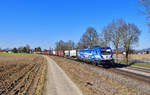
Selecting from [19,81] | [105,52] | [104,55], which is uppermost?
[105,52]

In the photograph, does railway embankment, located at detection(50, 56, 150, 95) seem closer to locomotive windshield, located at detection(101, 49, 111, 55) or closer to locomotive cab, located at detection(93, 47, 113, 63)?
locomotive cab, located at detection(93, 47, 113, 63)

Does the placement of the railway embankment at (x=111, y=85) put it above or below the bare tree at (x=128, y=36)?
below

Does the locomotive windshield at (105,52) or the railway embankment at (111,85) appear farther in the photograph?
the locomotive windshield at (105,52)

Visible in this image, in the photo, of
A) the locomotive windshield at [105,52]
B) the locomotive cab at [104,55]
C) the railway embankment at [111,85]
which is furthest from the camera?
the locomotive windshield at [105,52]

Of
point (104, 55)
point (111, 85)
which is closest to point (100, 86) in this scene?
point (111, 85)

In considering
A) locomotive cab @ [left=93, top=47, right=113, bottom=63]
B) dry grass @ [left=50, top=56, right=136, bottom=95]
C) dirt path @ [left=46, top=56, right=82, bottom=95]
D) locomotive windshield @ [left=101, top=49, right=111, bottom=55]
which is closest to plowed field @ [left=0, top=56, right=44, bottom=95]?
dirt path @ [left=46, top=56, right=82, bottom=95]

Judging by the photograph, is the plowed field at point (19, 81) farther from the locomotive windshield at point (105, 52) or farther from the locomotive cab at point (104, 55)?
the locomotive windshield at point (105, 52)

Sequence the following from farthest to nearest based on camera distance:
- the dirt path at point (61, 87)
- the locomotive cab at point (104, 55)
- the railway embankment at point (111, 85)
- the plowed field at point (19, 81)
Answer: the locomotive cab at point (104, 55), the plowed field at point (19, 81), the railway embankment at point (111, 85), the dirt path at point (61, 87)

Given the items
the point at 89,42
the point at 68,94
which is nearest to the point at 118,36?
the point at 68,94

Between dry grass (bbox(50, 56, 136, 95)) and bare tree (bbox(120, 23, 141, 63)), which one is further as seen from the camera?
bare tree (bbox(120, 23, 141, 63))

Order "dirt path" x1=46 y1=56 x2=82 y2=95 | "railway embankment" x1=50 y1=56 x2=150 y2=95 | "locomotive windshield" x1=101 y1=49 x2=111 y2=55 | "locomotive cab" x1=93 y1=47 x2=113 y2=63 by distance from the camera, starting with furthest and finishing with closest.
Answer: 1. "locomotive windshield" x1=101 y1=49 x2=111 y2=55
2. "locomotive cab" x1=93 y1=47 x2=113 y2=63
3. "railway embankment" x1=50 y1=56 x2=150 y2=95
4. "dirt path" x1=46 y1=56 x2=82 y2=95

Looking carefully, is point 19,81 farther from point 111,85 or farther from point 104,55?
point 104,55

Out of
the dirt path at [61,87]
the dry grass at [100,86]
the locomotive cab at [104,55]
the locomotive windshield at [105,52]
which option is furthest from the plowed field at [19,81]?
the locomotive windshield at [105,52]

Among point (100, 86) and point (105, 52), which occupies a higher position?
point (105, 52)
